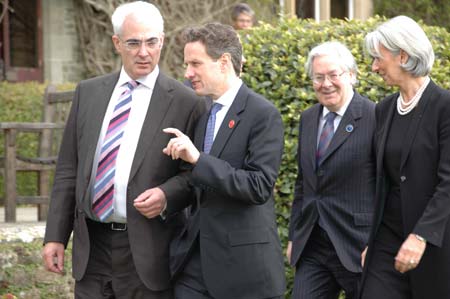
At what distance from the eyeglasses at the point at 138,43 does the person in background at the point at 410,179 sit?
45.1 inches

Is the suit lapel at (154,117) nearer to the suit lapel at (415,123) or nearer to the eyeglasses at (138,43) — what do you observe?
the eyeglasses at (138,43)

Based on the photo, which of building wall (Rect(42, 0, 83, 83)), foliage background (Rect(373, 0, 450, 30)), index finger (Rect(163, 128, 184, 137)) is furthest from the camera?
foliage background (Rect(373, 0, 450, 30))

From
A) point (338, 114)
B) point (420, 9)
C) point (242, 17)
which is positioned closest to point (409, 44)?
point (338, 114)

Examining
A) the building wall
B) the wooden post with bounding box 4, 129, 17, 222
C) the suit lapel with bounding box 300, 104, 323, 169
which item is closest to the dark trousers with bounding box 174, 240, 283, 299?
the suit lapel with bounding box 300, 104, 323, 169

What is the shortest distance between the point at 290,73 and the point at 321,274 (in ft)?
6.22

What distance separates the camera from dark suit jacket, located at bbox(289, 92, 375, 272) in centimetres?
629

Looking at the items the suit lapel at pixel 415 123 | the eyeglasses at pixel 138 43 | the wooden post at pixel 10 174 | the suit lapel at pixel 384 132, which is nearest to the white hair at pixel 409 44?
the suit lapel at pixel 415 123

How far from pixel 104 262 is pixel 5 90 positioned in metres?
7.85

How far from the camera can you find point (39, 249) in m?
8.97

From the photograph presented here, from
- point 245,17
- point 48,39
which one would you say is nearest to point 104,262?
point 245,17

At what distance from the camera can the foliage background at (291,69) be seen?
7.66 meters

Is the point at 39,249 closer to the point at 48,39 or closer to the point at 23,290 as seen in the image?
the point at 23,290

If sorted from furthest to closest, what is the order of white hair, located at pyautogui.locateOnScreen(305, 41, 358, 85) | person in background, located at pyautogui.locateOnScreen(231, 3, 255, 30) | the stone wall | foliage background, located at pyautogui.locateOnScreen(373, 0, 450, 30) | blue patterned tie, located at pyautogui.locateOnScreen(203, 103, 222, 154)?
1. foliage background, located at pyautogui.locateOnScreen(373, 0, 450, 30)
2. person in background, located at pyautogui.locateOnScreen(231, 3, 255, 30)
3. the stone wall
4. white hair, located at pyautogui.locateOnScreen(305, 41, 358, 85)
5. blue patterned tie, located at pyautogui.locateOnScreen(203, 103, 222, 154)

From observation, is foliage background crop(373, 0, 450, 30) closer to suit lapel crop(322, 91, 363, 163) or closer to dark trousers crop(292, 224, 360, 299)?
suit lapel crop(322, 91, 363, 163)
